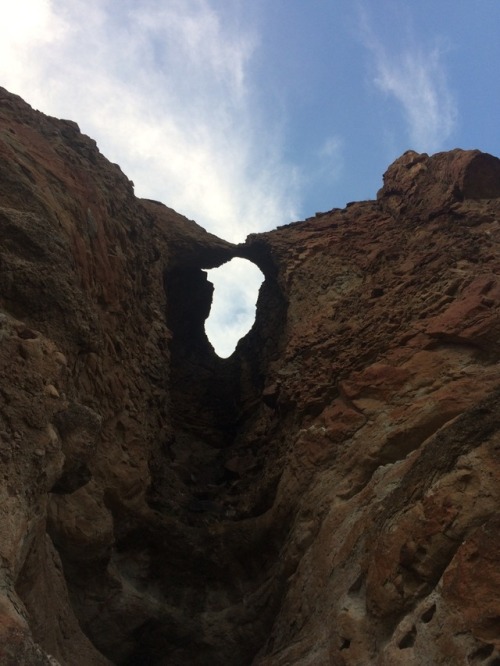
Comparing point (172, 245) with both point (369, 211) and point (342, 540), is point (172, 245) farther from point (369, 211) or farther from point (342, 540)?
point (342, 540)

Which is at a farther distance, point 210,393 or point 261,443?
point 210,393

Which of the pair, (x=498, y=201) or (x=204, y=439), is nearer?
(x=498, y=201)

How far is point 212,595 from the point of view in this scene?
12547 mm

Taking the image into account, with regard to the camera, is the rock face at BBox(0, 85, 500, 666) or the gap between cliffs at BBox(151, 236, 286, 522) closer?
the rock face at BBox(0, 85, 500, 666)

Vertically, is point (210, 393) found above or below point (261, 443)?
above

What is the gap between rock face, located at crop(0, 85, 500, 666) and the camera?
287 inches

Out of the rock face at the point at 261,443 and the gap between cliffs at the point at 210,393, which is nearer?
the rock face at the point at 261,443

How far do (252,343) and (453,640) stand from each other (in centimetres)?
1556

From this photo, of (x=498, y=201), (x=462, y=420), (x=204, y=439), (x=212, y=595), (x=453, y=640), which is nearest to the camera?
(x=453, y=640)

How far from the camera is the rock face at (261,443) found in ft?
23.9

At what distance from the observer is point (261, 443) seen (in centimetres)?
1592

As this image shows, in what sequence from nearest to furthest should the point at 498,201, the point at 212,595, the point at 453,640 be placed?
the point at 453,640 < the point at 212,595 < the point at 498,201

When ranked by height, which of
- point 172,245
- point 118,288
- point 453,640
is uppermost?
point 172,245

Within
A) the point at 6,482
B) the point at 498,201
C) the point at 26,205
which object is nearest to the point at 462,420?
the point at 6,482
